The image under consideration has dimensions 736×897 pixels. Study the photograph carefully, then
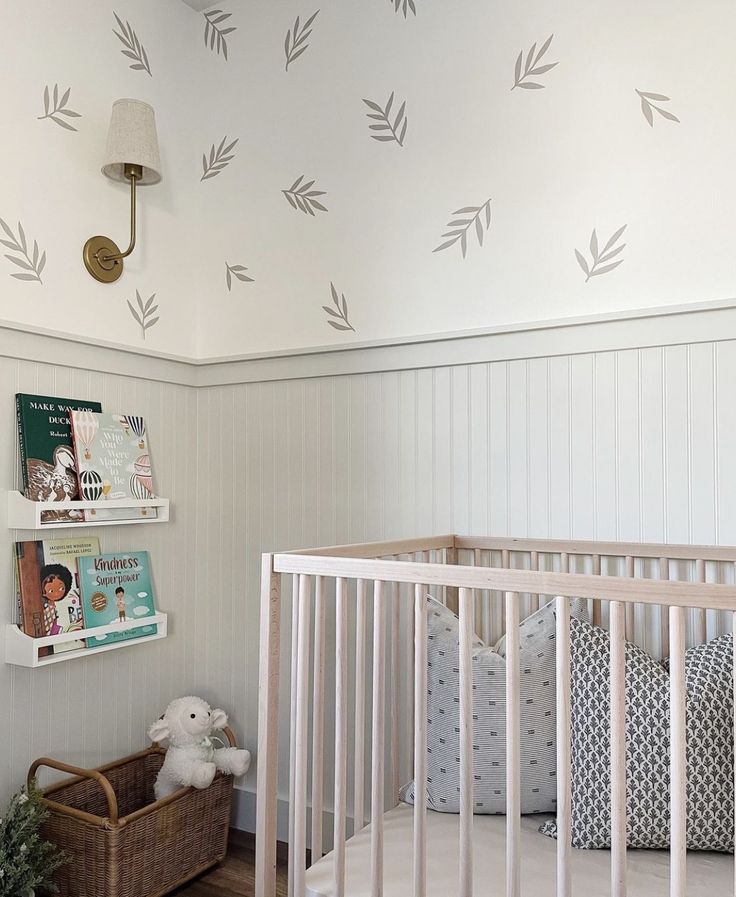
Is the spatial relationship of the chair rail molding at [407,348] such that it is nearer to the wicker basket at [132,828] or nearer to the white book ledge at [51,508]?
the white book ledge at [51,508]

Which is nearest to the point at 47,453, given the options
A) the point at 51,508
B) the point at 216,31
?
the point at 51,508

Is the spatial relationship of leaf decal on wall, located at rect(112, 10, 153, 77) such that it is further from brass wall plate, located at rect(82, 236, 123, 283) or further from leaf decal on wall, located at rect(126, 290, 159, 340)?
leaf decal on wall, located at rect(126, 290, 159, 340)

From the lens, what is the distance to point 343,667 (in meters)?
1.26

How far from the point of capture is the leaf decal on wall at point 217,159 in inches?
92.0

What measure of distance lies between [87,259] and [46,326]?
234 mm

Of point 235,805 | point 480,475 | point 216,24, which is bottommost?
point 235,805

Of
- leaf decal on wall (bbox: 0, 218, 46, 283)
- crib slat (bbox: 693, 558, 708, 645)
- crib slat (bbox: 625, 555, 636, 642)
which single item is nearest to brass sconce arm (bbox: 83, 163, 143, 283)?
leaf decal on wall (bbox: 0, 218, 46, 283)

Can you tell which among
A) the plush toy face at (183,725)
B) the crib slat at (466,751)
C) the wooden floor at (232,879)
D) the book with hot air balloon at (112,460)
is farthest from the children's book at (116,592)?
the crib slat at (466,751)

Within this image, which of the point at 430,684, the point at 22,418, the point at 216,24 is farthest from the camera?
the point at 216,24

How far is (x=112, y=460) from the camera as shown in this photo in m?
2.02

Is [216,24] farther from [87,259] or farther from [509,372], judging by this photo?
[509,372]

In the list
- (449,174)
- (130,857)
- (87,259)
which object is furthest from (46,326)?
(130,857)

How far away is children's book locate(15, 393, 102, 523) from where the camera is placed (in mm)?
1805

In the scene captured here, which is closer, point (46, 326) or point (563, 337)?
point (563, 337)
